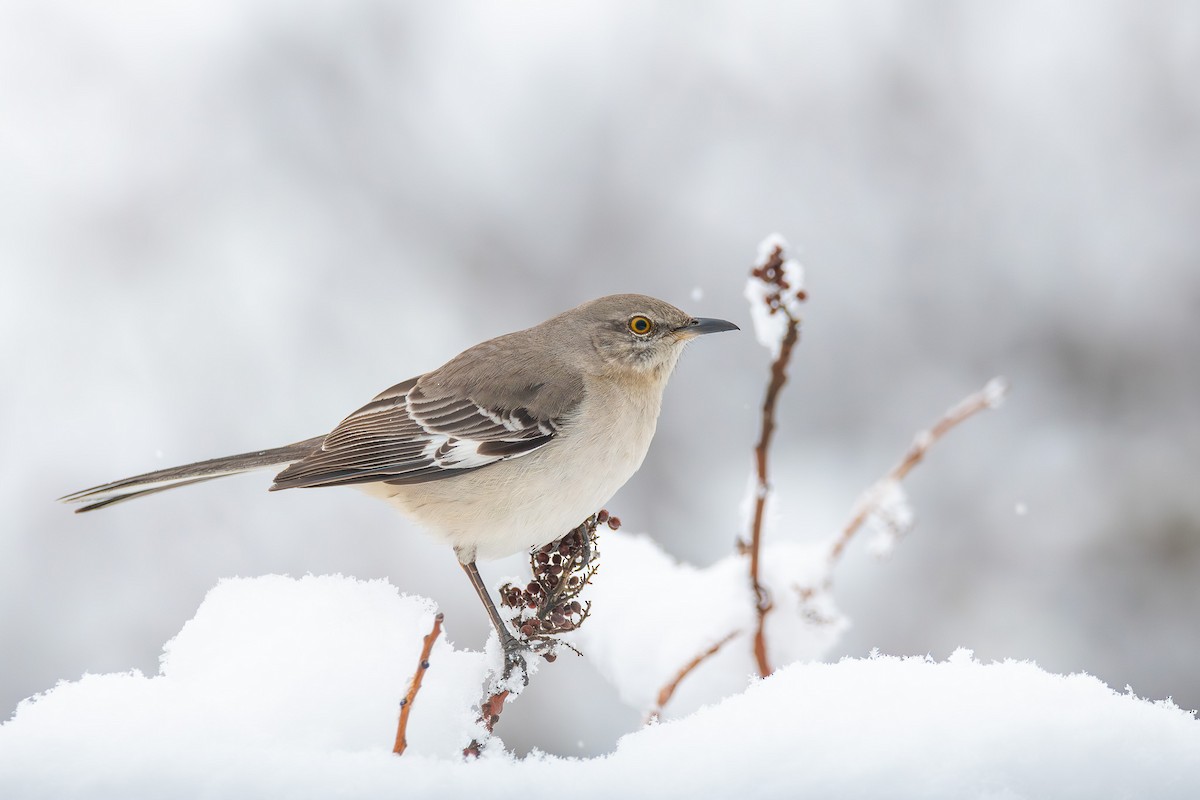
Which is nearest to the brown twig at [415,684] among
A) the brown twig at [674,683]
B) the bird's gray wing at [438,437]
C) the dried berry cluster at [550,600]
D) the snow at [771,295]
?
the dried berry cluster at [550,600]

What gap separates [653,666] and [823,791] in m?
1.58

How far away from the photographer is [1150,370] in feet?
20.7

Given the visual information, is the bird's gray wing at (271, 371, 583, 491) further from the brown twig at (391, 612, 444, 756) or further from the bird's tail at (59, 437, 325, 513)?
the brown twig at (391, 612, 444, 756)

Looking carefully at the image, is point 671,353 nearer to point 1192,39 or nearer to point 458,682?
point 458,682

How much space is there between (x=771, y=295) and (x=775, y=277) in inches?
2.0

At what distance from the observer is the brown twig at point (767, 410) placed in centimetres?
232

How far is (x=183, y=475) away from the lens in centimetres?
308

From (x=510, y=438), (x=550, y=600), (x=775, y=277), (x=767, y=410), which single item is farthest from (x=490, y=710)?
(x=510, y=438)

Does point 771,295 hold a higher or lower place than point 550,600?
higher

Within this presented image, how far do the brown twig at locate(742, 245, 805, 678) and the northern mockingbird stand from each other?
0.64 metres

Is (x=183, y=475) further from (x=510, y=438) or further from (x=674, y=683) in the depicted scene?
(x=674, y=683)

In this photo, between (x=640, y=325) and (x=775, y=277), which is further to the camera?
(x=640, y=325)

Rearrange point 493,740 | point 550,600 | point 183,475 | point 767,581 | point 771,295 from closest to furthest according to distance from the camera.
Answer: point 493,740
point 771,295
point 550,600
point 767,581
point 183,475

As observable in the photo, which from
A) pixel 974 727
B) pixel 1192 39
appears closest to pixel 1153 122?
pixel 1192 39
